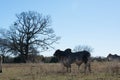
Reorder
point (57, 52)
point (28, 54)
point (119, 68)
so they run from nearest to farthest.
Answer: point (119, 68) → point (57, 52) → point (28, 54)

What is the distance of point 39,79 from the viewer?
1664 cm

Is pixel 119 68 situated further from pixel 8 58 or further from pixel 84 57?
Answer: pixel 8 58

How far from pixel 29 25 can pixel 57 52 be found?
49055 millimetres

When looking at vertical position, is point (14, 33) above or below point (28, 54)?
above

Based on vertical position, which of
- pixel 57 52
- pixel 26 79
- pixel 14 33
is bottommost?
pixel 26 79

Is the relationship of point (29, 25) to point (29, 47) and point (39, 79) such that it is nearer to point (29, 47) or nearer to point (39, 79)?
point (29, 47)

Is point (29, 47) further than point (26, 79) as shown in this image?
Yes

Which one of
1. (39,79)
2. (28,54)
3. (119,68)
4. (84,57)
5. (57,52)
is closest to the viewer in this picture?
(39,79)

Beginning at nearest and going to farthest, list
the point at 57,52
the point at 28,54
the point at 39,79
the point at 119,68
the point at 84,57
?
the point at 39,79
the point at 119,68
the point at 84,57
the point at 57,52
the point at 28,54

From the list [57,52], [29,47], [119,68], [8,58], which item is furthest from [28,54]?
[119,68]

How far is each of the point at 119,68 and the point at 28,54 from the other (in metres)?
52.3

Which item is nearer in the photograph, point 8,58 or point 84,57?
point 84,57

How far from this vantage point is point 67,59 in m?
24.3

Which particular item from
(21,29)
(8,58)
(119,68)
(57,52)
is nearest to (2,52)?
(8,58)
